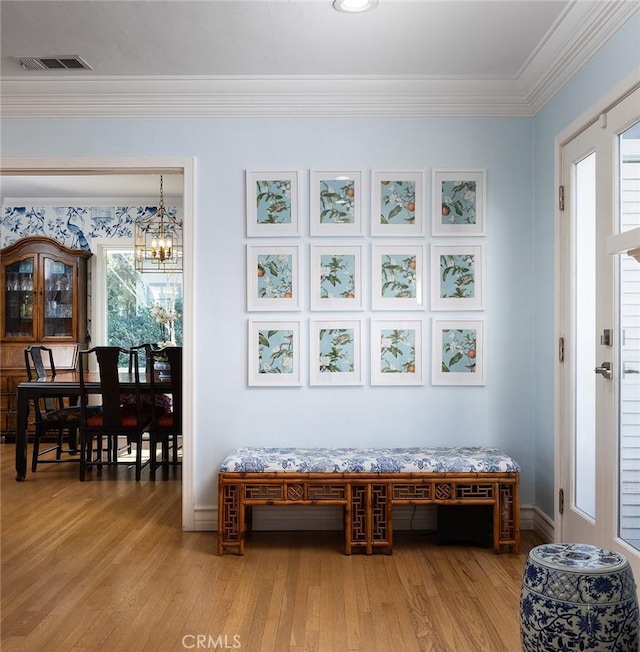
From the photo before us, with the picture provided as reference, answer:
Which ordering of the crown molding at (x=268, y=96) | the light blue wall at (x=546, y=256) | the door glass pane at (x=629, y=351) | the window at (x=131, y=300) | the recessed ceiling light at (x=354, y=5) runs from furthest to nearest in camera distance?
the window at (x=131, y=300), the crown molding at (x=268, y=96), the light blue wall at (x=546, y=256), the recessed ceiling light at (x=354, y=5), the door glass pane at (x=629, y=351)

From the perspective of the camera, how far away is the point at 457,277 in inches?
144

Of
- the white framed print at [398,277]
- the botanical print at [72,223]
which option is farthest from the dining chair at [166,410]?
the botanical print at [72,223]

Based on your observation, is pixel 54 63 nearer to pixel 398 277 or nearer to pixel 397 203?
pixel 397 203

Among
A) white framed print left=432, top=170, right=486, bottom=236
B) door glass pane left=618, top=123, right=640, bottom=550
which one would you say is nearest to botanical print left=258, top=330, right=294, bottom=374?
white framed print left=432, top=170, right=486, bottom=236

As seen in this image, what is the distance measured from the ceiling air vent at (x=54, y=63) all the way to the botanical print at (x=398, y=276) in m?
2.01

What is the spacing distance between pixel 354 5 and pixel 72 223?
5.62 meters

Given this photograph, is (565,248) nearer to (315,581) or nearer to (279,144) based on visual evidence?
(279,144)

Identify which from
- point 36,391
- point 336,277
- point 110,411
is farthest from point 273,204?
point 36,391

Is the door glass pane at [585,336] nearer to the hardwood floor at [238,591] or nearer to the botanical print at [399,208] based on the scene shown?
the hardwood floor at [238,591]

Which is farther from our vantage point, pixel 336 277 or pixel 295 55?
pixel 336 277

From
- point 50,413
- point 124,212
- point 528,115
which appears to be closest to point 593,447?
point 528,115

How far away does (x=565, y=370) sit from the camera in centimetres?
323

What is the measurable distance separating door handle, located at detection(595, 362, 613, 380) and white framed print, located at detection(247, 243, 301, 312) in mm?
1696

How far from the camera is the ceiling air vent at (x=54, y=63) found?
10.7 ft
